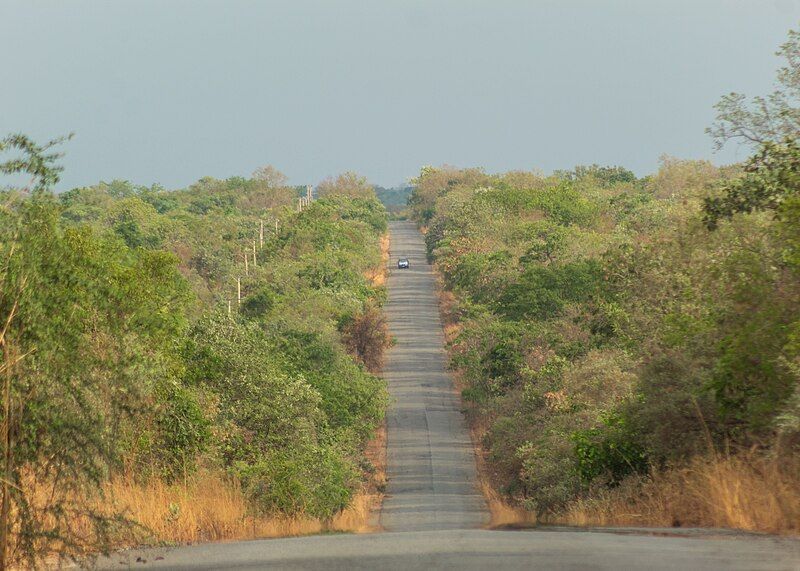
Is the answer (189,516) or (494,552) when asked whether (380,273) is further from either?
(494,552)

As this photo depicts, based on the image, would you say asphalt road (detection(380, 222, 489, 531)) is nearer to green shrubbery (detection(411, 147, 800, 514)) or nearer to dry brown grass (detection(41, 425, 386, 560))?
green shrubbery (detection(411, 147, 800, 514))

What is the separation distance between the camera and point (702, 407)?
53.8ft

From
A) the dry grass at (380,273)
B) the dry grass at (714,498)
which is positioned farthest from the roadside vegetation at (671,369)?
the dry grass at (380,273)

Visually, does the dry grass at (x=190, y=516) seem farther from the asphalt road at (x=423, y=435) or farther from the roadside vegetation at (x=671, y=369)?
the asphalt road at (x=423, y=435)

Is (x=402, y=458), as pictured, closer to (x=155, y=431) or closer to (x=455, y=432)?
(x=455, y=432)

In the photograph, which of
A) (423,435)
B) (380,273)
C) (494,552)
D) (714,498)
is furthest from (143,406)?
(380,273)

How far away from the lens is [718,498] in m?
12.9

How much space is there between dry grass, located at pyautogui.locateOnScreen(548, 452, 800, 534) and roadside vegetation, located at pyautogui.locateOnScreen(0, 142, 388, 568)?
440 centimetres

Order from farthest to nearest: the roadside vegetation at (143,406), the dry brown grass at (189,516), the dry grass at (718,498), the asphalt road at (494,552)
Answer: the dry brown grass at (189,516)
the dry grass at (718,498)
the roadside vegetation at (143,406)
the asphalt road at (494,552)

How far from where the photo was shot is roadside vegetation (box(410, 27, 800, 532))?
14.1 m

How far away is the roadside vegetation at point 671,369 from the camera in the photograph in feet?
46.3

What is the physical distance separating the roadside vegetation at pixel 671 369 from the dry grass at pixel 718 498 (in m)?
0.03

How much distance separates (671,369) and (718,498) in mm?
4483

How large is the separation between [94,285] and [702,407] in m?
8.41
